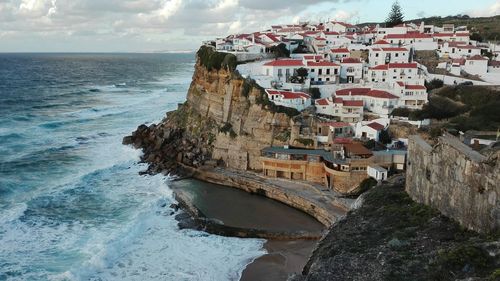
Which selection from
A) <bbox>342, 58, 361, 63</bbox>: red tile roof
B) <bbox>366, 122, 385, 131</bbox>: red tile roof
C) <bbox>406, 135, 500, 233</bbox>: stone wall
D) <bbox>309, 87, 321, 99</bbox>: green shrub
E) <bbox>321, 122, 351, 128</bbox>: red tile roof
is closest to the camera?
<bbox>406, 135, 500, 233</bbox>: stone wall

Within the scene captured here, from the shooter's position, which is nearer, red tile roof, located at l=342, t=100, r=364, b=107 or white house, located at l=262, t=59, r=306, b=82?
red tile roof, located at l=342, t=100, r=364, b=107

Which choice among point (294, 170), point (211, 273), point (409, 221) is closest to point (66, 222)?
point (211, 273)

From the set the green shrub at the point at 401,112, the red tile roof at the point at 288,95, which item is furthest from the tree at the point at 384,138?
the red tile roof at the point at 288,95

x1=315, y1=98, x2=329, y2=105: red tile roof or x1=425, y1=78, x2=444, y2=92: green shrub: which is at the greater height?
x1=425, y1=78, x2=444, y2=92: green shrub

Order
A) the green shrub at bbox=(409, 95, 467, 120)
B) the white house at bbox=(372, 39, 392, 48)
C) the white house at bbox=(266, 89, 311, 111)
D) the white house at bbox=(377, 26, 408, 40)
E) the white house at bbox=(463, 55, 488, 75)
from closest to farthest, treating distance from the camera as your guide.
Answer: the green shrub at bbox=(409, 95, 467, 120) < the white house at bbox=(266, 89, 311, 111) < the white house at bbox=(463, 55, 488, 75) < the white house at bbox=(372, 39, 392, 48) < the white house at bbox=(377, 26, 408, 40)

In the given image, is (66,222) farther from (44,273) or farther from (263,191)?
(263,191)

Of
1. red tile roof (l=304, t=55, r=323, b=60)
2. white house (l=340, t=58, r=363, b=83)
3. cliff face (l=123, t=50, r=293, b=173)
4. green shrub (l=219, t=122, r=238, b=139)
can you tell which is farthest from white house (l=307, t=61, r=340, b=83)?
green shrub (l=219, t=122, r=238, b=139)

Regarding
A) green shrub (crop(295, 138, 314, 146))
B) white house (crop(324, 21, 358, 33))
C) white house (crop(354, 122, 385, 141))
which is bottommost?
green shrub (crop(295, 138, 314, 146))

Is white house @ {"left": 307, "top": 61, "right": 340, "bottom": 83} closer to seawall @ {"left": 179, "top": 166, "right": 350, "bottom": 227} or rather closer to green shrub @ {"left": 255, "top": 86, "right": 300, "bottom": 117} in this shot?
green shrub @ {"left": 255, "top": 86, "right": 300, "bottom": 117}
